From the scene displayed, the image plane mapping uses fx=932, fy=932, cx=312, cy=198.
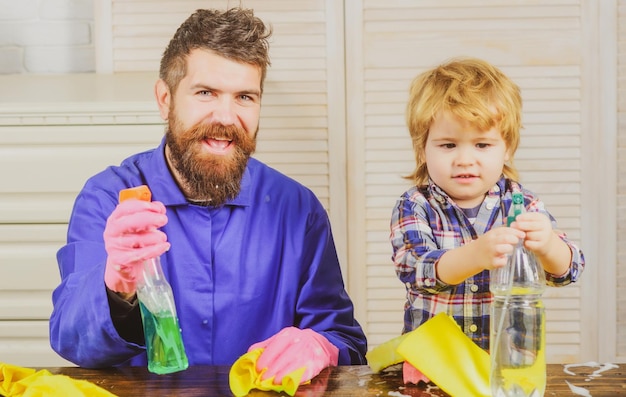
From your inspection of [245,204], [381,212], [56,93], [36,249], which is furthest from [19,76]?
[245,204]

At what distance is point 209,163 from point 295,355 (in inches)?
17.6

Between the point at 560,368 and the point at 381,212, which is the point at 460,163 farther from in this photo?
the point at 381,212

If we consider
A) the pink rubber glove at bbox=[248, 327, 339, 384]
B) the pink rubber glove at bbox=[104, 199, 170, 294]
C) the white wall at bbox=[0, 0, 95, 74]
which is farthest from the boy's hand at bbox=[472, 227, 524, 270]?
the white wall at bbox=[0, 0, 95, 74]

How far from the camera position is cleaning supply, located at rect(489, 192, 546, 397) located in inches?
44.8

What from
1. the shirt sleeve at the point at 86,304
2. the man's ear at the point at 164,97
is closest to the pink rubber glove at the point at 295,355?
the shirt sleeve at the point at 86,304

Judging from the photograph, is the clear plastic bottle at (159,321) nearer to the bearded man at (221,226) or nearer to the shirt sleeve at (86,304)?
the shirt sleeve at (86,304)

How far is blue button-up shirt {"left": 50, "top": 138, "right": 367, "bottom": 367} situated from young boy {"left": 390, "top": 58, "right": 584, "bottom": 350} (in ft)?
0.54

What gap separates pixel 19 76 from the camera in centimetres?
293

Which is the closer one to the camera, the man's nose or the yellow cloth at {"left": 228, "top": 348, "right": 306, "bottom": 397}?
the yellow cloth at {"left": 228, "top": 348, "right": 306, "bottom": 397}

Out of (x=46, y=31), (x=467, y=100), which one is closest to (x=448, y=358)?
(x=467, y=100)

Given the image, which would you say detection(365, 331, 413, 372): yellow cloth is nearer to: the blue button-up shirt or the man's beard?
the blue button-up shirt

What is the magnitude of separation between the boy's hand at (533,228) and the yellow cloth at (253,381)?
13.2 inches

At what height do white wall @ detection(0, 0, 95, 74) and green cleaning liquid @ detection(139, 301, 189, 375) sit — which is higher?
white wall @ detection(0, 0, 95, 74)

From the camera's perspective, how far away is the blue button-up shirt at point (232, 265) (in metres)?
1.58
